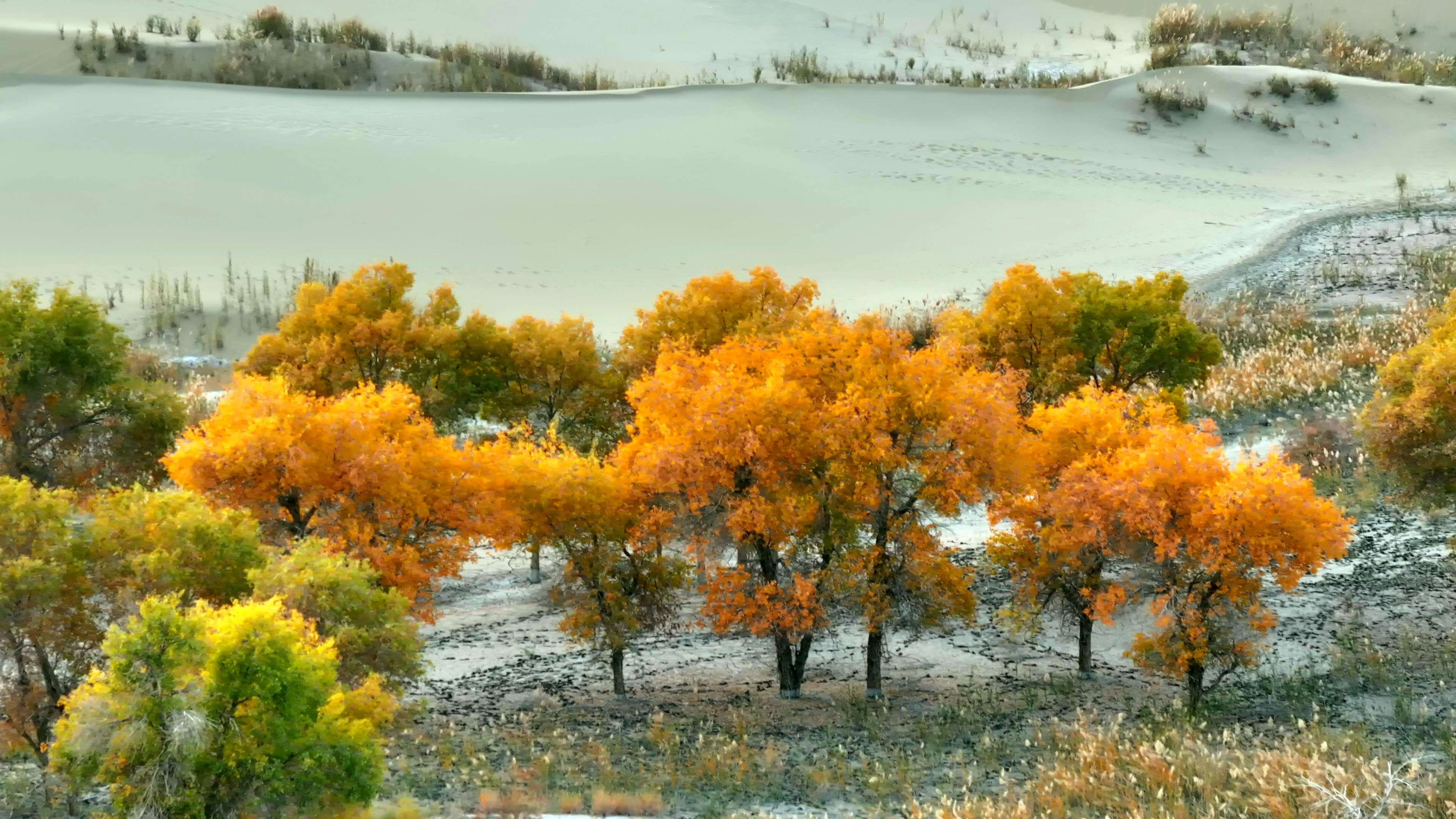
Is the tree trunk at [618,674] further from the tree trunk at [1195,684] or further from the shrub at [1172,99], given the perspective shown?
the shrub at [1172,99]

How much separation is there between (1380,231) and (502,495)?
110 ft

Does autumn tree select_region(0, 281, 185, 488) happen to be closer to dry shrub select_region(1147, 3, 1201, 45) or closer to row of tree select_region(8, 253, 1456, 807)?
row of tree select_region(8, 253, 1456, 807)

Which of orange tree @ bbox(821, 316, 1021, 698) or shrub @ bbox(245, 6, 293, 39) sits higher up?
shrub @ bbox(245, 6, 293, 39)

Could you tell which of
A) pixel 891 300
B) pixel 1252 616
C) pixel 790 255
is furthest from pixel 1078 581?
pixel 790 255

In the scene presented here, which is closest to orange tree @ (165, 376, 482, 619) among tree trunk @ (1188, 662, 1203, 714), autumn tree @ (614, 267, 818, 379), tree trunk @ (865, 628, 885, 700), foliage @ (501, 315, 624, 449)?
tree trunk @ (865, 628, 885, 700)

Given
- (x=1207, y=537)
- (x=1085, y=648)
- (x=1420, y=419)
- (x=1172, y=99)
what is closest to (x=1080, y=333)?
(x=1085, y=648)

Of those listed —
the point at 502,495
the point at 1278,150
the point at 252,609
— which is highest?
the point at 1278,150

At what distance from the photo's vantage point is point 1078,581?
18922 millimetres

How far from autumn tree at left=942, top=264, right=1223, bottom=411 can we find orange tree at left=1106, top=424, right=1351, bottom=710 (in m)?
6.81

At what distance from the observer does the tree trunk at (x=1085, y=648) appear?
1952 centimetres

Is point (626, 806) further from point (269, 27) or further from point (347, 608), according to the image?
point (269, 27)

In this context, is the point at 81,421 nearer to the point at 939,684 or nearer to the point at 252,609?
the point at 252,609

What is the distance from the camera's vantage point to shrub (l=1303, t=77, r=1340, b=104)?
55.4 metres

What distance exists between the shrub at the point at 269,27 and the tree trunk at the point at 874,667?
45.5 m
